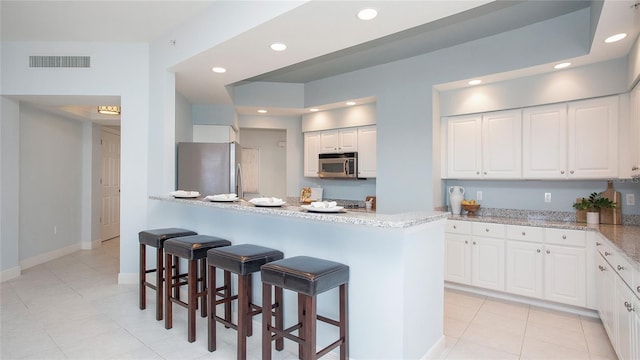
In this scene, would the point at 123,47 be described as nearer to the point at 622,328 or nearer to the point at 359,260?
the point at 359,260

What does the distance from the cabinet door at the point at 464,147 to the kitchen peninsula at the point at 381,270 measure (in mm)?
1907

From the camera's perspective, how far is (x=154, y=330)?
2.79 meters

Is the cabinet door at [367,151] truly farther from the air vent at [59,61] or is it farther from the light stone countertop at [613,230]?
the air vent at [59,61]

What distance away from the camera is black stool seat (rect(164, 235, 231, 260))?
2.64m

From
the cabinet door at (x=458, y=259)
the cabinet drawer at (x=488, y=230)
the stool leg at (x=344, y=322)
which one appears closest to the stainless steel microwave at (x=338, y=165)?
the cabinet door at (x=458, y=259)

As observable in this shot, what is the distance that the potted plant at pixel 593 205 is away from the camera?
3234 mm

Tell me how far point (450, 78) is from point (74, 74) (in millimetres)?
4481

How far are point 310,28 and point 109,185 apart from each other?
5.72m

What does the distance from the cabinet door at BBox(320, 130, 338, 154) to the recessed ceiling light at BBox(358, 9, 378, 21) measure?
3.03 meters

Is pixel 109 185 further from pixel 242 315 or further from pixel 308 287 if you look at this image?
pixel 308 287

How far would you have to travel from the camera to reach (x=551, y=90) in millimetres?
3502

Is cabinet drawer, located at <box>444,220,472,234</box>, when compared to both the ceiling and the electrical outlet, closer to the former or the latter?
the electrical outlet

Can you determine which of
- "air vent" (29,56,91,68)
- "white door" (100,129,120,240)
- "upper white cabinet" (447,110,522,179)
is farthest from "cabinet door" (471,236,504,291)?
"white door" (100,129,120,240)

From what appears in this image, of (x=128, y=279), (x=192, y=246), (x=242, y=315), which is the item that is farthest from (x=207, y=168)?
(x=242, y=315)
